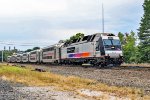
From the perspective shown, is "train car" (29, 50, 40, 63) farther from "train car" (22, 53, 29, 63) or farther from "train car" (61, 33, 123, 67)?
"train car" (61, 33, 123, 67)

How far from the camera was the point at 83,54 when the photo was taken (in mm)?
48062

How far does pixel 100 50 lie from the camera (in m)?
41.9

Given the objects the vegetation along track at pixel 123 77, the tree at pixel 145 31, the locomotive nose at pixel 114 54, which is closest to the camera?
the vegetation along track at pixel 123 77

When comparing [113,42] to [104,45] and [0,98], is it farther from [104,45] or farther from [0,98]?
[0,98]

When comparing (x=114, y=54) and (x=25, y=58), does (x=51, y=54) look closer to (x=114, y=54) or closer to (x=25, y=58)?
(x=114, y=54)

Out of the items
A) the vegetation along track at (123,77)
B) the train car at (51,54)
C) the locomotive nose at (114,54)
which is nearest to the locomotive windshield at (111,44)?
the locomotive nose at (114,54)

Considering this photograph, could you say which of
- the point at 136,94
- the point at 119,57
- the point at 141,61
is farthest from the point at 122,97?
the point at 141,61

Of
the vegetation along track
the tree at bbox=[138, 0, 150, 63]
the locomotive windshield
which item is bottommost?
the vegetation along track

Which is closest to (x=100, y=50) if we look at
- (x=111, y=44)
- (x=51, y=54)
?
(x=111, y=44)

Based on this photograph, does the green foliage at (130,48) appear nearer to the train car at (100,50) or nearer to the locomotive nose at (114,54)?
the train car at (100,50)

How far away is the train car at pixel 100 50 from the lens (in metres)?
41.4

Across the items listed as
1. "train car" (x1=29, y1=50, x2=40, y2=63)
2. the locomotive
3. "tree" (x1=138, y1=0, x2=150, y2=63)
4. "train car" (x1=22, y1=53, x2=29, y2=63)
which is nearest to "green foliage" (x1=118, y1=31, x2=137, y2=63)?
"tree" (x1=138, y1=0, x2=150, y2=63)

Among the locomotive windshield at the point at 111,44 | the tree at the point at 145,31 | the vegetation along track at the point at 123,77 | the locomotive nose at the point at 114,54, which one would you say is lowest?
the vegetation along track at the point at 123,77

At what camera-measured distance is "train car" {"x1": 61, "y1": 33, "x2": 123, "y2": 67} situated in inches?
1631
